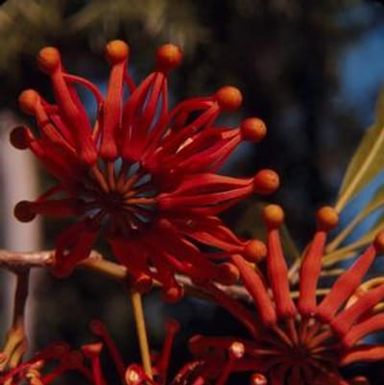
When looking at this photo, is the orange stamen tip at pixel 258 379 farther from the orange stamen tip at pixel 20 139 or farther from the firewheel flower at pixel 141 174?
the orange stamen tip at pixel 20 139

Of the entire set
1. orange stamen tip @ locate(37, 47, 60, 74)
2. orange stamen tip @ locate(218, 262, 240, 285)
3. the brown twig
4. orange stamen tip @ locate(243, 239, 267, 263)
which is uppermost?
orange stamen tip @ locate(37, 47, 60, 74)

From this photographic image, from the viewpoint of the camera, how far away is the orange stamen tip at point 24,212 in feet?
4.06

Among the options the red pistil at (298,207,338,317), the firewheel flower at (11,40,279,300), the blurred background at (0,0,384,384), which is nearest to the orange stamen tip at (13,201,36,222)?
the firewheel flower at (11,40,279,300)

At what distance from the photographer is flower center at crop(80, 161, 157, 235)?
1.22m

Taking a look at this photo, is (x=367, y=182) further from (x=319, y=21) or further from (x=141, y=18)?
(x=319, y=21)

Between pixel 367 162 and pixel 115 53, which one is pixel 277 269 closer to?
pixel 115 53

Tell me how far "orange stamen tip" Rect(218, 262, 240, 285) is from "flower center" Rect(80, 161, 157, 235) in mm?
67

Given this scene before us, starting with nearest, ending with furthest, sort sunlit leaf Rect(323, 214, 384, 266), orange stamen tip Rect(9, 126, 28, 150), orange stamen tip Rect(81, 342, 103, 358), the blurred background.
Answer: orange stamen tip Rect(9, 126, 28, 150) → orange stamen tip Rect(81, 342, 103, 358) → sunlit leaf Rect(323, 214, 384, 266) → the blurred background

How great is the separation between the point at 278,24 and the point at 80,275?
62.4 inches

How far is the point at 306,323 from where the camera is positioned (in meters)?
1.31

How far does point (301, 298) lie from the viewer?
1.30 meters

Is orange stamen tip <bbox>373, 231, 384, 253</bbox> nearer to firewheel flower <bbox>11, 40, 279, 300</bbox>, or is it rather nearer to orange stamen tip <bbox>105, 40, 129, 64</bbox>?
firewheel flower <bbox>11, 40, 279, 300</bbox>

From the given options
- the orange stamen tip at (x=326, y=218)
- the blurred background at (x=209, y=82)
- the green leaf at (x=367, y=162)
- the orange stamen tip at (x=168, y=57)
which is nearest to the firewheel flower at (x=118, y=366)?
the orange stamen tip at (x=326, y=218)

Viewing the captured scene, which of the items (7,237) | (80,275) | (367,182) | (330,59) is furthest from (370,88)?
(367,182)
